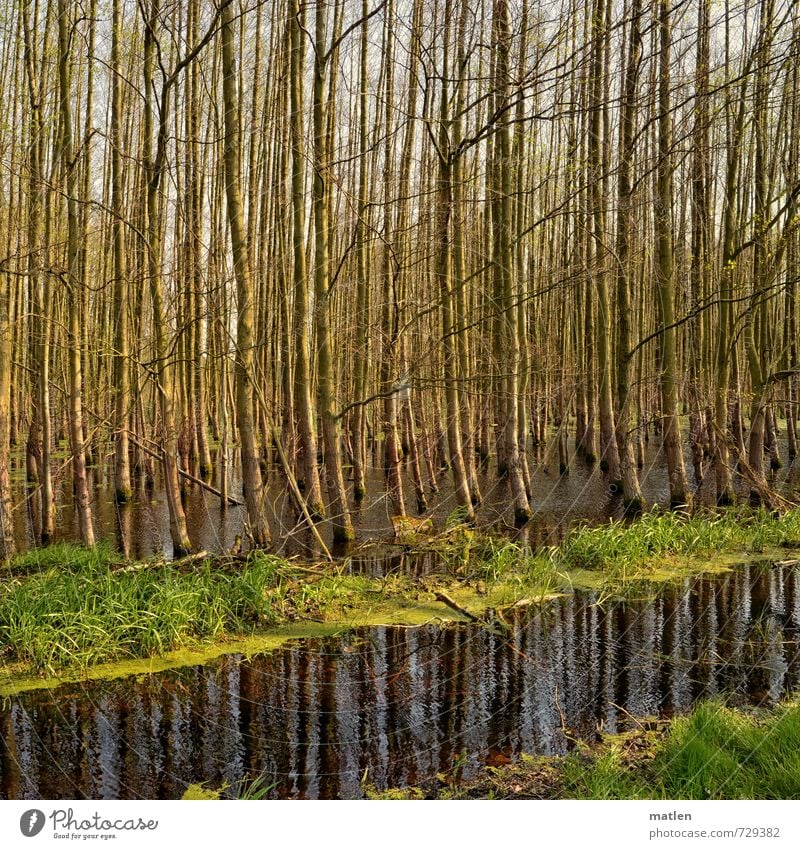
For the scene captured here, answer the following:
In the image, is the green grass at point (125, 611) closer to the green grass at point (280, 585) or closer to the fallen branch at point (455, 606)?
the green grass at point (280, 585)

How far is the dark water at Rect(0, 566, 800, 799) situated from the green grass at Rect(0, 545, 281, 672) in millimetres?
297

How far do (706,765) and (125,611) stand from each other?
315cm

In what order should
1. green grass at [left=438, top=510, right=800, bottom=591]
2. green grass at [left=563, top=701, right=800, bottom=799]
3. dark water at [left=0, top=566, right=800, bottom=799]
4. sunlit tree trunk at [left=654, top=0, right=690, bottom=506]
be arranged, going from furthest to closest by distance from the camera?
sunlit tree trunk at [left=654, top=0, right=690, bottom=506] → green grass at [left=438, top=510, right=800, bottom=591] → dark water at [left=0, top=566, right=800, bottom=799] → green grass at [left=563, top=701, right=800, bottom=799]

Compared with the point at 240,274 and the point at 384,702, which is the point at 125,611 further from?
the point at 240,274

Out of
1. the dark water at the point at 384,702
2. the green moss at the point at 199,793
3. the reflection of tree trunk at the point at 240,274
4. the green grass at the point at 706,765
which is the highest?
the reflection of tree trunk at the point at 240,274

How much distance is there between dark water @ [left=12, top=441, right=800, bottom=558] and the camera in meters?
7.32

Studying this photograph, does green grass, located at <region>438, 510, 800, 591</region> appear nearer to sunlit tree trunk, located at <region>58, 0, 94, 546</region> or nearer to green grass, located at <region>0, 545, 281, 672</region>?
green grass, located at <region>0, 545, 281, 672</region>

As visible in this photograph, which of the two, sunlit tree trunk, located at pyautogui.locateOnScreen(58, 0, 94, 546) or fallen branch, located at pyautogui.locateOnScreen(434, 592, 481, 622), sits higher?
sunlit tree trunk, located at pyautogui.locateOnScreen(58, 0, 94, 546)

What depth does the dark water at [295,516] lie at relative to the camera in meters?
7.32

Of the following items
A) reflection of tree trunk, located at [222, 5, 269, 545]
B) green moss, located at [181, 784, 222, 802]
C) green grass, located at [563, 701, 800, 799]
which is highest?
reflection of tree trunk, located at [222, 5, 269, 545]

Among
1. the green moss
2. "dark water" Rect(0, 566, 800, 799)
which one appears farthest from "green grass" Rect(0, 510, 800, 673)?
the green moss

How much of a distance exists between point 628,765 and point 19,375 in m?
12.7

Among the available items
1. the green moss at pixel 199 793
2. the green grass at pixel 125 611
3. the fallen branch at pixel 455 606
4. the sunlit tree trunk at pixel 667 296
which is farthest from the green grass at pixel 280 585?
the green moss at pixel 199 793

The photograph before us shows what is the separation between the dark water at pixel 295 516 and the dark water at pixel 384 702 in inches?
69.0
